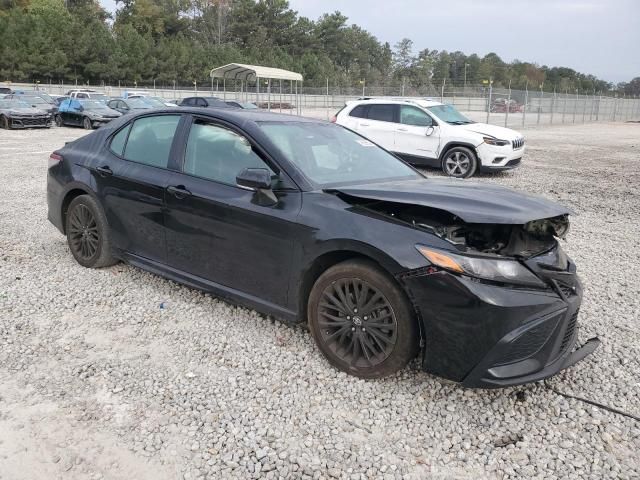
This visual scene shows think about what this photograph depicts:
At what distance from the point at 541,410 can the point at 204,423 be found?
1825 mm

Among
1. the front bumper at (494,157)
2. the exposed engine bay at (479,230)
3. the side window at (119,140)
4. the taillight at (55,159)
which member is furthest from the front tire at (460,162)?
the exposed engine bay at (479,230)

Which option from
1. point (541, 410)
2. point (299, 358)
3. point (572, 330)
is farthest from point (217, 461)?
point (572, 330)

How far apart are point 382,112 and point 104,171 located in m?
8.98

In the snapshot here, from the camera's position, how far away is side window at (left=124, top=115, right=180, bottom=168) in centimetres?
427

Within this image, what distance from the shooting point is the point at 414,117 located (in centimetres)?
1216

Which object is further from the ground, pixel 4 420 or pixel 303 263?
pixel 303 263

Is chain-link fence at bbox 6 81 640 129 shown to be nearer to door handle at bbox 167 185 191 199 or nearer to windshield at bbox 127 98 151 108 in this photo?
windshield at bbox 127 98 151 108

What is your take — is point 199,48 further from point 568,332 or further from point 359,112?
point 568,332

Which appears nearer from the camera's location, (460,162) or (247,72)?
(460,162)

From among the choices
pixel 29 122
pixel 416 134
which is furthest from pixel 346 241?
pixel 29 122

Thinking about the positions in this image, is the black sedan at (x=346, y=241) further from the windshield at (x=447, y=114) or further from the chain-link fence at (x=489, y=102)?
the chain-link fence at (x=489, y=102)

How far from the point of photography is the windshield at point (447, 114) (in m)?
12.2

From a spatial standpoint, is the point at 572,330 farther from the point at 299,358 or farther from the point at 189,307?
the point at 189,307

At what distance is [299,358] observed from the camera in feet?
11.5
